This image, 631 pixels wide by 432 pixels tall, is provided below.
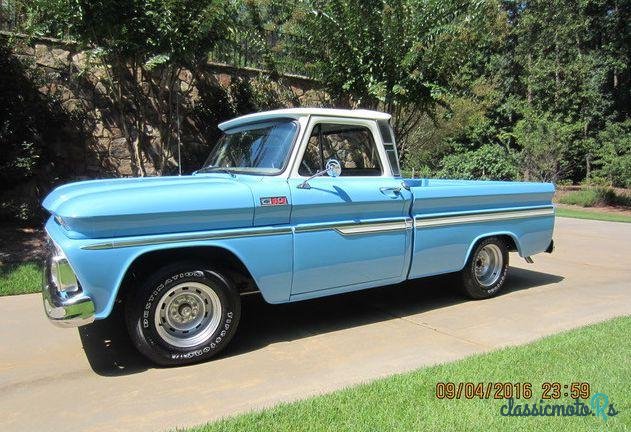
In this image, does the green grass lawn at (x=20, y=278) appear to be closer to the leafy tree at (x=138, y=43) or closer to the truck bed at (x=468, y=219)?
the leafy tree at (x=138, y=43)

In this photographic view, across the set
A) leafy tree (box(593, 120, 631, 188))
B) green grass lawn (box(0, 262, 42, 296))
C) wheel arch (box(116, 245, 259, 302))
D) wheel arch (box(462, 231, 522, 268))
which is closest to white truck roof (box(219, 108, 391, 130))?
wheel arch (box(116, 245, 259, 302))

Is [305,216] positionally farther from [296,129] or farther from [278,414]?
[278,414]

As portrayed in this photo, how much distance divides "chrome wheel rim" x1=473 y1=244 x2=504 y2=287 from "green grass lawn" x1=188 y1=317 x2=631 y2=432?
6.19ft

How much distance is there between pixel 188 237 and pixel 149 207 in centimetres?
37

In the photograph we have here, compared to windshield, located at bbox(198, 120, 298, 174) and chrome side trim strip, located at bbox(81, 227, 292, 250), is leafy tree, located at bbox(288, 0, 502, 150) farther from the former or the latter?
chrome side trim strip, located at bbox(81, 227, 292, 250)

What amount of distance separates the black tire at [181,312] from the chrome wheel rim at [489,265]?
3224 mm

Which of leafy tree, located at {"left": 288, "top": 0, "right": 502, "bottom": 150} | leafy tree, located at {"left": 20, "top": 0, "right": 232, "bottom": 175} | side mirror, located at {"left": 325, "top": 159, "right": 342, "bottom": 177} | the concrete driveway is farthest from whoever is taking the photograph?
leafy tree, located at {"left": 288, "top": 0, "right": 502, "bottom": 150}

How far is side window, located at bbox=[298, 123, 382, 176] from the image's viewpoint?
4852mm

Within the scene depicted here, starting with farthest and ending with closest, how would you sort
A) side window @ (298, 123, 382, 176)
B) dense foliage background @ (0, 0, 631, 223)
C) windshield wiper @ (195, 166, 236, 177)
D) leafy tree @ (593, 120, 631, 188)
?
leafy tree @ (593, 120, 631, 188), dense foliage background @ (0, 0, 631, 223), windshield wiper @ (195, 166, 236, 177), side window @ (298, 123, 382, 176)

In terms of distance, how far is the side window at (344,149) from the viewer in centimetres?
485

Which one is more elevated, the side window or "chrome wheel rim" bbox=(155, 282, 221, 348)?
the side window

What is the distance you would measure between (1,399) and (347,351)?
2569 mm

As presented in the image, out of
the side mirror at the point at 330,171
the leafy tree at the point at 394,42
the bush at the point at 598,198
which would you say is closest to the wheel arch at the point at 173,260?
the side mirror at the point at 330,171

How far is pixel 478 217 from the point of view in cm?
590
